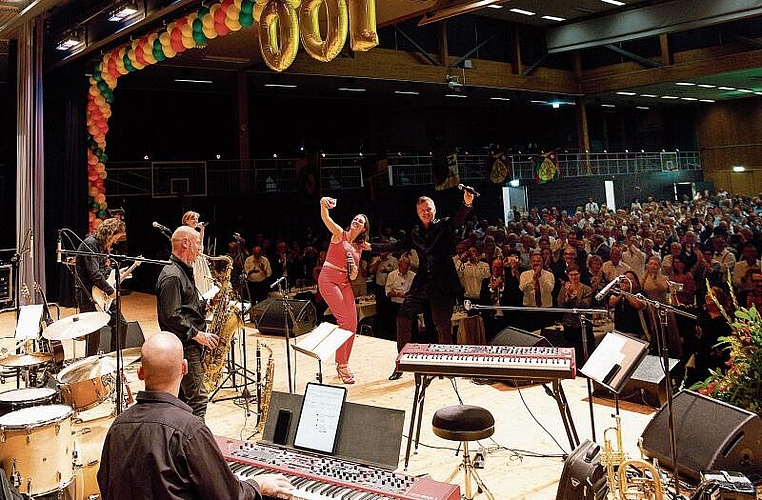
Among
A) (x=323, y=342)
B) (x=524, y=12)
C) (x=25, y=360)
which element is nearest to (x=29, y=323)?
(x=25, y=360)

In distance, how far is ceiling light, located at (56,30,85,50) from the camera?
7688 millimetres

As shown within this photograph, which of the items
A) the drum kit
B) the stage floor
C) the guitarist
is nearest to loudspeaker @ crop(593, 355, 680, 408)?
the stage floor

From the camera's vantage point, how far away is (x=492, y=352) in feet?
12.5

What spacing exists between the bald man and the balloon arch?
3289 mm

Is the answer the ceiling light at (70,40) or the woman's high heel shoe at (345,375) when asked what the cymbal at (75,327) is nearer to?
the woman's high heel shoe at (345,375)

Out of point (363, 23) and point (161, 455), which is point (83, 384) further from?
point (363, 23)

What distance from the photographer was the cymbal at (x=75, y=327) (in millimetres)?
4168

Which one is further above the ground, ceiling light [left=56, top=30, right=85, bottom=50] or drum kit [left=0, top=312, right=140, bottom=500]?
ceiling light [left=56, top=30, right=85, bottom=50]

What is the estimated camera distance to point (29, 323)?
15.6 ft

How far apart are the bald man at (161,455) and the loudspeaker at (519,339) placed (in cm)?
278

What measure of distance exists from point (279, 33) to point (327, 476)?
390 cm

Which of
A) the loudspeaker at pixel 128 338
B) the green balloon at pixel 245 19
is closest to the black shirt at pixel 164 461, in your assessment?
the loudspeaker at pixel 128 338

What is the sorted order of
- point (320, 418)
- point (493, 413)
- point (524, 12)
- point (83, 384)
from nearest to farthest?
point (320, 418) → point (83, 384) → point (493, 413) → point (524, 12)

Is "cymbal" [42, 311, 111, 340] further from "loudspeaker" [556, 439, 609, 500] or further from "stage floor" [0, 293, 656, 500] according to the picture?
"loudspeaker" [556, 439, 609, 500]
